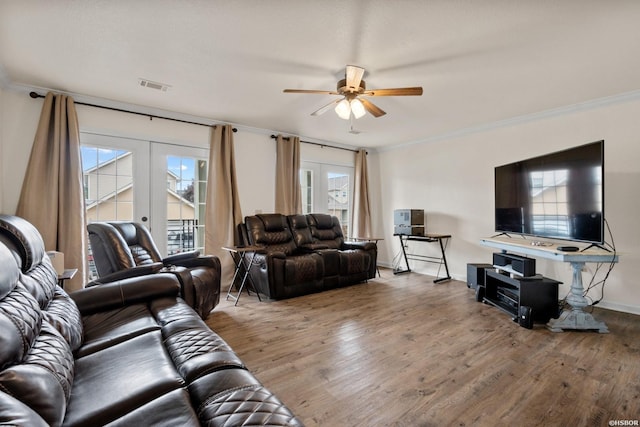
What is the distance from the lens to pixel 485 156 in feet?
14.5

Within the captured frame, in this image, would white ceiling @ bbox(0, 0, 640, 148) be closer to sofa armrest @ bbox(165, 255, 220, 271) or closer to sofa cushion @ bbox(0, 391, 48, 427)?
sofa armrest @ bbox(165, 255, 220, 271)

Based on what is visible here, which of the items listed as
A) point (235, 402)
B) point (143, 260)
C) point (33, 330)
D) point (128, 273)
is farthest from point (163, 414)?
point (143, 260)

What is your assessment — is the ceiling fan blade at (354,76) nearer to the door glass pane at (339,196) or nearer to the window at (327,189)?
the window at (327,189)

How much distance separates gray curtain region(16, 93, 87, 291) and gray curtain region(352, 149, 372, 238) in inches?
165

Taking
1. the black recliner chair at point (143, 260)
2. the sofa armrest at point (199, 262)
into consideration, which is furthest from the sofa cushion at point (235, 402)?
the sofa armrest at point (199, 262)

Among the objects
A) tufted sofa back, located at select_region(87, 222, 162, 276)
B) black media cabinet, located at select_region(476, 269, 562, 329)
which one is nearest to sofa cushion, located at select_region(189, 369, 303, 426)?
tufted sofa back, located at select_region(87, 222, 162, 276)

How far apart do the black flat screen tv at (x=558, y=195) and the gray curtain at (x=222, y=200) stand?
3.64 metres

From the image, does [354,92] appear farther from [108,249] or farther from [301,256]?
[108,249]

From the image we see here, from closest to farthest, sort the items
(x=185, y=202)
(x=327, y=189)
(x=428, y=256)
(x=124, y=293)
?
(x=124, y=293) < (x=185, y=202) < (x=428, y=256) < (x=327, y=189)

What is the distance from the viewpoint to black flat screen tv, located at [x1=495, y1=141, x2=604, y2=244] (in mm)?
2617

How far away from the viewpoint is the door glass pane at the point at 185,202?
3994mm

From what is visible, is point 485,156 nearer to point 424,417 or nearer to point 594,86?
point 594,86

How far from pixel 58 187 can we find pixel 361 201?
449cm

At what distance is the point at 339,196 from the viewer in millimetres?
5887
